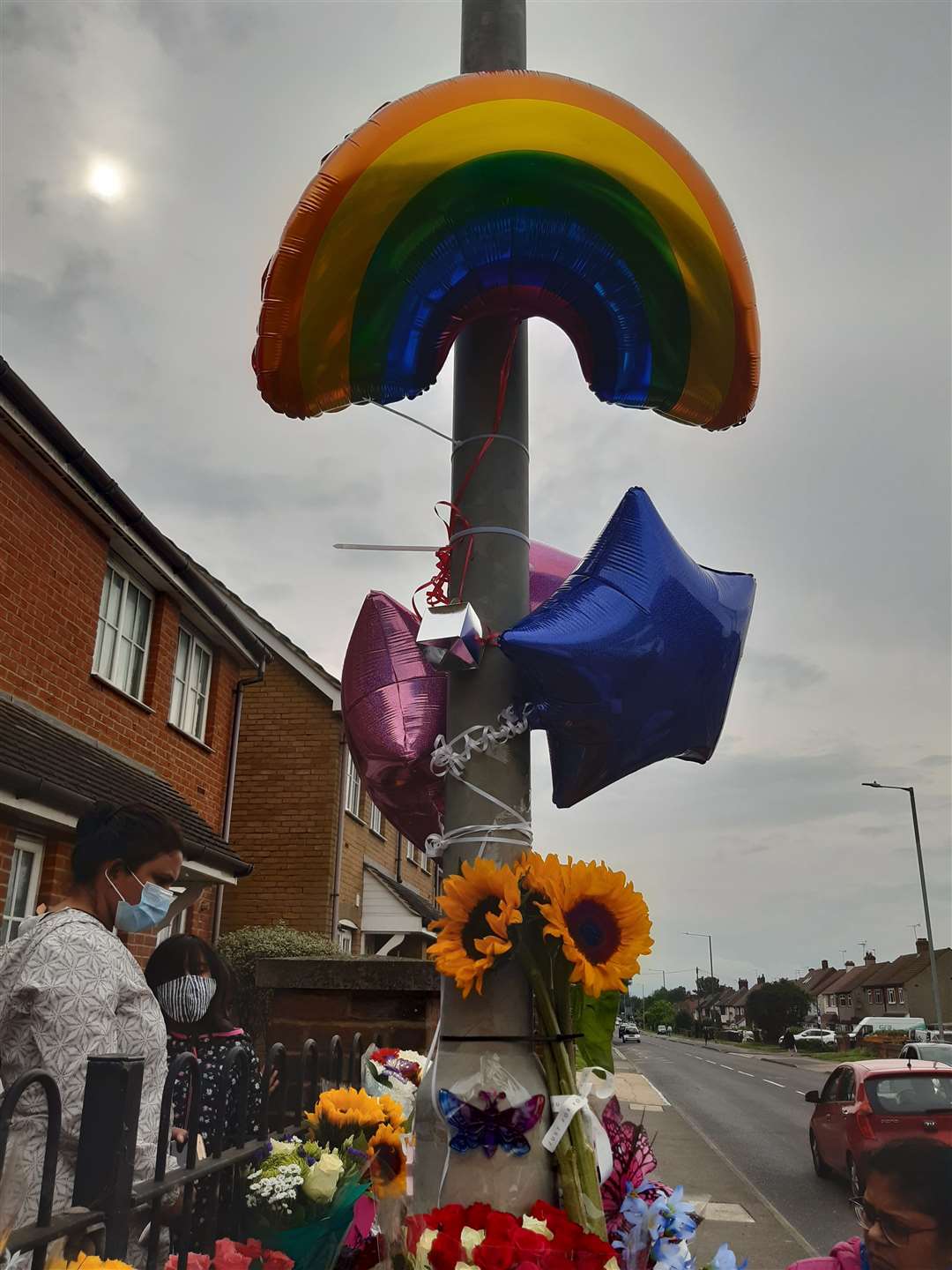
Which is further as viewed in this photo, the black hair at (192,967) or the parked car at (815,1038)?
the parked car at (815,1038)

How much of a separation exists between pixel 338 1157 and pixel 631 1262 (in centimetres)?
71

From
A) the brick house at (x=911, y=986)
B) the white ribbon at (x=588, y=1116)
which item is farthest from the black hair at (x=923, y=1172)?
the brick house at (x=911, y=986)

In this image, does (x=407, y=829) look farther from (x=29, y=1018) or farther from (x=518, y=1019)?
(x=29, y=1018)

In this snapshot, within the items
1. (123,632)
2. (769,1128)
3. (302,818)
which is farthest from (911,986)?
(123,632)

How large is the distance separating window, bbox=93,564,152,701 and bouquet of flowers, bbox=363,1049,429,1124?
22.2 ft

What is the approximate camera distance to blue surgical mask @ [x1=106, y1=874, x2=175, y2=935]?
258 cm

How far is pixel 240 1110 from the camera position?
6.52ft

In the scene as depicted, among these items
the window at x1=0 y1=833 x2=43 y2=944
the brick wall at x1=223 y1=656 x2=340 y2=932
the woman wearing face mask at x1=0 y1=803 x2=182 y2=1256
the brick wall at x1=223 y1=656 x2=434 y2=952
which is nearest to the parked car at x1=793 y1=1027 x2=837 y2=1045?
the brick wall at x1=223 y1=656 x2=434 y2=952

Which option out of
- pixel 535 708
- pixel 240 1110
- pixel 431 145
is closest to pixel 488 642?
pixel 535 708

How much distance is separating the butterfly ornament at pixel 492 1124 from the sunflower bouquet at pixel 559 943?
6cm

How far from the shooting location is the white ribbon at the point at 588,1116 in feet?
5.14

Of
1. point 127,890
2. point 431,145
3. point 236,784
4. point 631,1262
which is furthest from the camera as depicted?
point 236,784

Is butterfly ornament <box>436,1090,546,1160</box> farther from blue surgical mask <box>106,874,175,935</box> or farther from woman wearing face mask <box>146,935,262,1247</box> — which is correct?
woman wearing face mask <box>146,935,262,1247</box>

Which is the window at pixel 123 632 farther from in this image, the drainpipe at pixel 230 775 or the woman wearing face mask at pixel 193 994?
the woman wearing face mask at pixel 193 994
